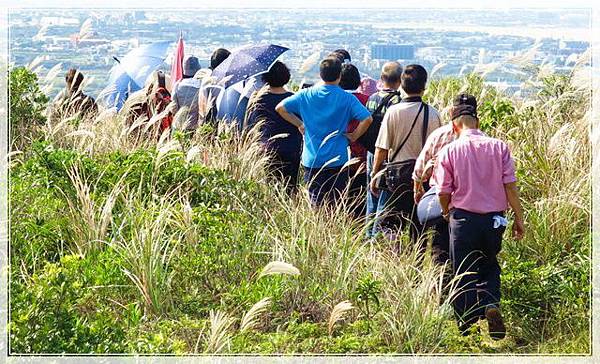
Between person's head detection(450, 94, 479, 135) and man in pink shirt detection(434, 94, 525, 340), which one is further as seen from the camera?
person's head detection(450, 94, 479, 135)

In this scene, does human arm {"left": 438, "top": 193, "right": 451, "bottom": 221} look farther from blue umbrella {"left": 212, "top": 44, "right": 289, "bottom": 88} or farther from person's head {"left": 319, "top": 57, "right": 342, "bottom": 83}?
blue umbrella {"left": 212, "top": 44, "right": 289, "bottom": 88}

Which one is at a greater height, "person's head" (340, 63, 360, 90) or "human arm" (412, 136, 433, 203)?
"person's head" (340, 63, 360, 90)

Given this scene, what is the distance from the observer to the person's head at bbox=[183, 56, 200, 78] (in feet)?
37.3

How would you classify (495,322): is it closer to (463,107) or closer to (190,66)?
(463,107)

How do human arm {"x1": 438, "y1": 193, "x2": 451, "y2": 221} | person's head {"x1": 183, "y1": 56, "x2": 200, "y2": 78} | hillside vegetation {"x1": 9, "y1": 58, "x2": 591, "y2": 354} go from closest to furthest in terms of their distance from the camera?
hillside vegetation {"x1": 9, "y1": 58, "x2": 591, "y2": 354}, human arm {"x1": 438, "y1": 193, "x2": 451, "y2": 221}, person's head {"x1": 183, "y1": 56, "x2": 200, "y2": 78}

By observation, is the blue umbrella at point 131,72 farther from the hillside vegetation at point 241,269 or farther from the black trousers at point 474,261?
the black trousers at point 474,261

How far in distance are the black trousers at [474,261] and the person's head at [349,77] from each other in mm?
2471

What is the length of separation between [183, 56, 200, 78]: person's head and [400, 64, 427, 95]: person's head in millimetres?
4484

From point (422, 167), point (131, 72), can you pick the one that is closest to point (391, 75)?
point (422, 167)

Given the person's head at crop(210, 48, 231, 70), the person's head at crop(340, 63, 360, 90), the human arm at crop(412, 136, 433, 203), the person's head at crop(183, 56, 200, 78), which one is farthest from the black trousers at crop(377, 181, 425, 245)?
the person's head at crop(183, 56, 200, 78)

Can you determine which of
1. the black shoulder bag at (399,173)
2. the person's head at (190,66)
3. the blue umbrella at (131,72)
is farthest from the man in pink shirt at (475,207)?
the blue umbrella at (131,72)

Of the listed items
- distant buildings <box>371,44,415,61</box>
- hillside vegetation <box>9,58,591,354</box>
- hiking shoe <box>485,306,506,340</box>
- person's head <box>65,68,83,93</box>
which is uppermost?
distant buildings <box>371,44,415,61</box>

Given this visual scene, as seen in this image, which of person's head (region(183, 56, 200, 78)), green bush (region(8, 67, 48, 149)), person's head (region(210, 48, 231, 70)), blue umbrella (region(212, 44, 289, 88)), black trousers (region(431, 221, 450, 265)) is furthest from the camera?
person's head (region(183, 56, 200, 78))

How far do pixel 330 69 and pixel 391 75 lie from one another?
1.65 feet
